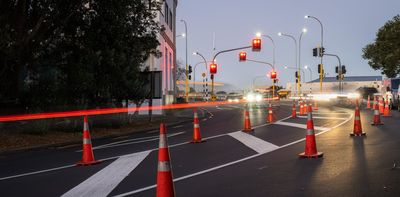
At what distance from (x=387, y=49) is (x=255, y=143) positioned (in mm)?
54239

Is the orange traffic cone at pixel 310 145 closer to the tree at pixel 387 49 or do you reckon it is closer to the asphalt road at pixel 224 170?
the asphalt road at pixel 224 170

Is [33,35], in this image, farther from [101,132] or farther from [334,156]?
[334,156]

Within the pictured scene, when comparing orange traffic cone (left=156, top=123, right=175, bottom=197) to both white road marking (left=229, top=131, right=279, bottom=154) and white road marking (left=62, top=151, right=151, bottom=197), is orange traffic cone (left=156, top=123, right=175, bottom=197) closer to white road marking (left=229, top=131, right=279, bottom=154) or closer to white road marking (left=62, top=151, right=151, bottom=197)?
white road marking (left=62, top=151, right=151, bottom=197)

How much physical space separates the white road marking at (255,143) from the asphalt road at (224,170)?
0.02 meters

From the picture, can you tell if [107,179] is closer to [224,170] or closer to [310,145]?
[224,170]

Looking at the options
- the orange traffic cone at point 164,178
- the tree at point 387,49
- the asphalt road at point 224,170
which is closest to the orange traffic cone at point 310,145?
the asphalt road at point 224,170

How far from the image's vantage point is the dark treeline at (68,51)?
689 inches

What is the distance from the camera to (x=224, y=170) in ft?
28.0

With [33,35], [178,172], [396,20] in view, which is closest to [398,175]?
[178,172]

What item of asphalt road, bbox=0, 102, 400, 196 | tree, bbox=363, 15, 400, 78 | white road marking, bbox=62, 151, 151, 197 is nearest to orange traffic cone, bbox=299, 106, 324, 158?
asphalt road, bbox=0, 102, 400, 196

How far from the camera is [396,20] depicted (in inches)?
2391

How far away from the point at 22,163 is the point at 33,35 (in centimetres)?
672

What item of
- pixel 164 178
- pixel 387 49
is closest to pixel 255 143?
pixel 164 178

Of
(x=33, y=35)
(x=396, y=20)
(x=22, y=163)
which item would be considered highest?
(x=396, y=20)
